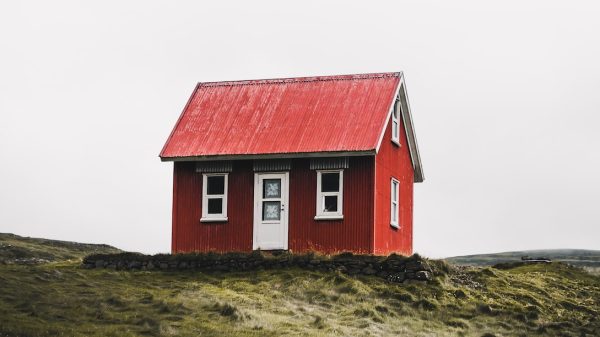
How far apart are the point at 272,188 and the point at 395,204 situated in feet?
16.8

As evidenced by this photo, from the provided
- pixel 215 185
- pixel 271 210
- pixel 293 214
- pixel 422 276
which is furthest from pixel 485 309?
pixel 215 185

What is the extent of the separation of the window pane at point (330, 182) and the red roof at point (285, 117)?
1087 millimetres

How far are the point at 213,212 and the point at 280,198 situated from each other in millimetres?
2699

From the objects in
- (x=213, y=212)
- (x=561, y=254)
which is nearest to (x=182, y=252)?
(x=213, y=212)

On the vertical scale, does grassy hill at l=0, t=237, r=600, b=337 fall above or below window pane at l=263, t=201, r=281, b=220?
below

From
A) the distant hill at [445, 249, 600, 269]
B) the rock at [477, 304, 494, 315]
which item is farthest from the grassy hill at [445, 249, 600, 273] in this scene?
the rock at [477, 304, 494, 315]

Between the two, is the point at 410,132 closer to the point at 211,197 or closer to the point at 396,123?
the point at 396,123

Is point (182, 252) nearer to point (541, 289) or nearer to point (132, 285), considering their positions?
point (132, 285)

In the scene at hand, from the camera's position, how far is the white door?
3612 cm

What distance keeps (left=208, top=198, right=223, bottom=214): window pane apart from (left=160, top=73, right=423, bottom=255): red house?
0.04 m

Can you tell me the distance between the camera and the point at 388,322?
91.9 feet

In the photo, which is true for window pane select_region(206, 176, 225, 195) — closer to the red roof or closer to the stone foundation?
the red roof

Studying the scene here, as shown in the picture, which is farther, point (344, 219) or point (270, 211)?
point (270, 211)

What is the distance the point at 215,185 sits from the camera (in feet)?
123
